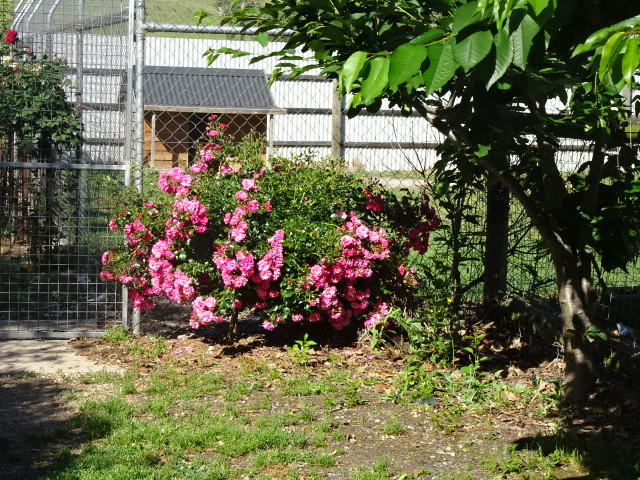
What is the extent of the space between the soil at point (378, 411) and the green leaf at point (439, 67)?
236 cm

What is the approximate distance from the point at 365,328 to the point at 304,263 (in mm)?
759

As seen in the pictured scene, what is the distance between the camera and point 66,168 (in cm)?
610

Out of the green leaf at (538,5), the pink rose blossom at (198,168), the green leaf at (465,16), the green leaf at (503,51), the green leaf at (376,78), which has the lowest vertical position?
the pink rose blossom at (198,168)

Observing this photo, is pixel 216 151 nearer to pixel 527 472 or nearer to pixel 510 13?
pixel 527 472

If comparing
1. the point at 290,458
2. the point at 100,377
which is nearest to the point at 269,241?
the point at 100,377

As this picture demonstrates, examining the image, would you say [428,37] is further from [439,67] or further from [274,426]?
[274,426]

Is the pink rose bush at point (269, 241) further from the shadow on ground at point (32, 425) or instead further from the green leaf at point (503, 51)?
the green leaf at point (503, 51)

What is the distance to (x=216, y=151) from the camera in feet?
20.2

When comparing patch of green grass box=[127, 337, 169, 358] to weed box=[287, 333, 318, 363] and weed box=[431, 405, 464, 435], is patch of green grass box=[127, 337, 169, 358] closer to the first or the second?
weed box=[287, 333, 318, 363]

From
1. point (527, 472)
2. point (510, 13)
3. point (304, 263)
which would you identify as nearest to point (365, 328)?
point (304, 263)

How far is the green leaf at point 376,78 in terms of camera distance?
1976 millimetres

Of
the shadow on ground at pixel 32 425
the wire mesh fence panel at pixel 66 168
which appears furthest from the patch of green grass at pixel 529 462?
the wire mesh fence panel at pixel 66 168

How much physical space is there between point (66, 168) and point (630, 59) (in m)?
5.16

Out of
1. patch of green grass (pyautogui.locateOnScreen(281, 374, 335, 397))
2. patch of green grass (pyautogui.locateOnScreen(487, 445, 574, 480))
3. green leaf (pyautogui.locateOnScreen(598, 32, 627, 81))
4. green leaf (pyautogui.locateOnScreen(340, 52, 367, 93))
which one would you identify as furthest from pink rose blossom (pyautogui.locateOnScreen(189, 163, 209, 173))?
green leaf (pyautogui.locateOnScreen(598, 32, 627, 81))
